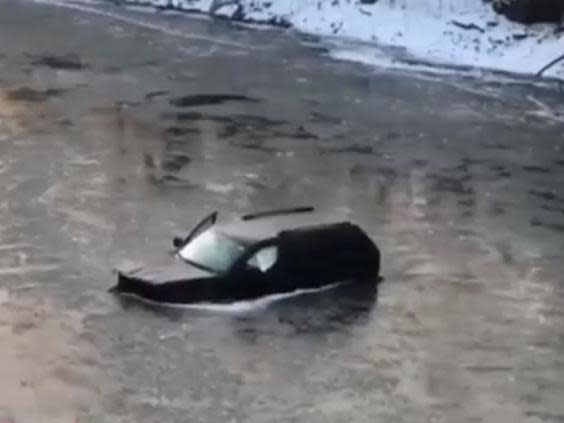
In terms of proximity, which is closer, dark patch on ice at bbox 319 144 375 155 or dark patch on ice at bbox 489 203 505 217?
dark patch on ice at bbox 489 203 505 217

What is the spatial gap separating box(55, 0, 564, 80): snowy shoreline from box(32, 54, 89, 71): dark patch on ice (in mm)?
9151

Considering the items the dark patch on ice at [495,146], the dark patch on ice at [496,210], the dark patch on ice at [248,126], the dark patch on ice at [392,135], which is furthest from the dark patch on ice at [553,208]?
the dark patch on ice at [248,126]

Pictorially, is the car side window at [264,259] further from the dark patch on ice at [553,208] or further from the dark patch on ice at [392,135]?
the dark patch on ice at [392,135]

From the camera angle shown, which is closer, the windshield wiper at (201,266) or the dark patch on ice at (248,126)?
the windshield wiper at (201,266)

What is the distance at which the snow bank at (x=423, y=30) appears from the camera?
58.4m

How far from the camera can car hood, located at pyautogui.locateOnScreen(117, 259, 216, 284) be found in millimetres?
29891

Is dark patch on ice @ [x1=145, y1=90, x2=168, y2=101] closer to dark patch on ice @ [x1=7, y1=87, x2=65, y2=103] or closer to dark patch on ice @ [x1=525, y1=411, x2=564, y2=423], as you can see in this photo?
dark patch on ice @ [x1=7, y1=87, x2=65, y2=103]

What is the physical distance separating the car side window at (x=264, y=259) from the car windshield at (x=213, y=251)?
268 millimetres

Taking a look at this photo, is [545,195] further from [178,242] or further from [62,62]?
[62,62]

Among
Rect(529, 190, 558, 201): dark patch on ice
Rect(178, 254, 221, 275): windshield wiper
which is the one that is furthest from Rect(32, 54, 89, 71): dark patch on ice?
Rect(178, 254, 221, 275): windshield wiper

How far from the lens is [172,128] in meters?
46.9

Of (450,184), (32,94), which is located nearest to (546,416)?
(450,184)

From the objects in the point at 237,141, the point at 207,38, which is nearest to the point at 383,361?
the point at 237,141

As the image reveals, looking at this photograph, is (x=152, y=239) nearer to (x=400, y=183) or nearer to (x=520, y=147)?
(x=400, y=183)
